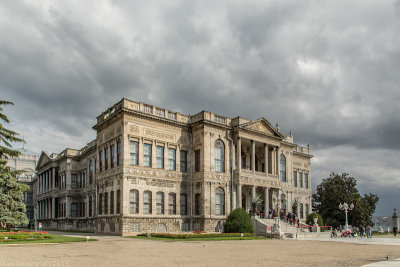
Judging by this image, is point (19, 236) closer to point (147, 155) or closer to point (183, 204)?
point (147, 155)

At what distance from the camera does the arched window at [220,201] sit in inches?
1644

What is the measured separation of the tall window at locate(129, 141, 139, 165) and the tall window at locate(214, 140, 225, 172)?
8.96 m

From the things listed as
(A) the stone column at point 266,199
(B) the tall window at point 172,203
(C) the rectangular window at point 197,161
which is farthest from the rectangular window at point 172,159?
(A) the stone column at point 266,199

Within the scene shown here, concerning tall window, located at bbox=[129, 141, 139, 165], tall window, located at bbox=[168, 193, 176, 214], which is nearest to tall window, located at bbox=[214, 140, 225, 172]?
tall window, located at bbox=[168, 193, 176, 214]

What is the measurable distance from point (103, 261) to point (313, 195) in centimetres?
5245

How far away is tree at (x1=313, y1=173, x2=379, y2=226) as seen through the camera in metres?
56.3

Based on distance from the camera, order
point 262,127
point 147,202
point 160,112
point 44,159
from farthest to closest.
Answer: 1. point 44,159
2. point 262,127
3. point 160,112
4. point 147,202

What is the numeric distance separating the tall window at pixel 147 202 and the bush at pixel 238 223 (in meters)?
7.79

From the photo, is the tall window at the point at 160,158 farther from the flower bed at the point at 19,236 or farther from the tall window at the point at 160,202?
the flower bed at the point at 19,236

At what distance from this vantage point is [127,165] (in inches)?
1465

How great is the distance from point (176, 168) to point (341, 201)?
1196 inches

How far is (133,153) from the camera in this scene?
38188 mm

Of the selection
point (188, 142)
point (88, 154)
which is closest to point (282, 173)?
point (188, 142)

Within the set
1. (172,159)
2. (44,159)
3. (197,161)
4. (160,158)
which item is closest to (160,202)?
(160,158)
